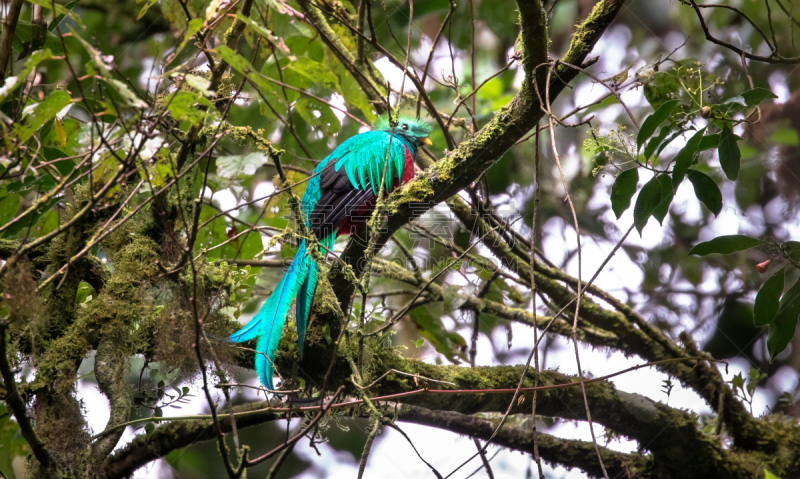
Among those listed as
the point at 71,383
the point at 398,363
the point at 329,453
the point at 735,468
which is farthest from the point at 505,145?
the point at 329,453

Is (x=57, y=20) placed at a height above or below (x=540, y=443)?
above

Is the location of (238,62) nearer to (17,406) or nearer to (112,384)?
(17,406)

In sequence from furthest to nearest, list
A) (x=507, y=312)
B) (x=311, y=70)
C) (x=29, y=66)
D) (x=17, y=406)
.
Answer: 1. (x=507, y=312)
2. (x=311, y=70)
3. (x=17, y=406)
4. (x=29, y=66)

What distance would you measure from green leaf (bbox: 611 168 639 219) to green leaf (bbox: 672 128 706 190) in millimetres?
124

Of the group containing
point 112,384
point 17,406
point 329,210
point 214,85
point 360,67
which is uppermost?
point 360,67

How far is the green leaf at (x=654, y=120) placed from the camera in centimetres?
169

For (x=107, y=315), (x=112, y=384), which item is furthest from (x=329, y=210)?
(x=112, y=384)

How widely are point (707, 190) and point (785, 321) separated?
560 mm

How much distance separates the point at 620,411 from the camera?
2562 mm

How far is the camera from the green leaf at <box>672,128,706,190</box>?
173 cm

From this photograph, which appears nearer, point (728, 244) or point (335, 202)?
point (728, 244)

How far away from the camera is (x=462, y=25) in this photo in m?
3.81

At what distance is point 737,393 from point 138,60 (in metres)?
4.60

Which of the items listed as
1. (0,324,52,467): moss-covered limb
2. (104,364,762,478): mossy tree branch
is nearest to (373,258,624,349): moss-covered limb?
(104,364,762,478): mossy tree branch
